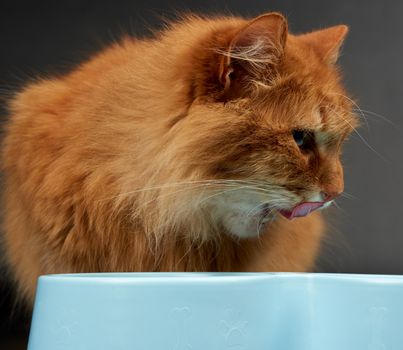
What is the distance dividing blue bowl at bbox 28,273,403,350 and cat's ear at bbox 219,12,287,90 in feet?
1.20

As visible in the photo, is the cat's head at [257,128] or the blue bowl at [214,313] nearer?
the blue bowl at [214,313]

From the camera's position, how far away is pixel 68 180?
1.20 m

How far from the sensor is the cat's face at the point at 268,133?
108cm

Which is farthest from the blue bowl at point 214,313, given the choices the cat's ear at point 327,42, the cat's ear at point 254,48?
the cat's ear at point 327,42

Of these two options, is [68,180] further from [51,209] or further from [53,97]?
[53,97]

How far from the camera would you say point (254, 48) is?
1078 mm

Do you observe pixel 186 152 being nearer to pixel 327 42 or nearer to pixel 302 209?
pixel 302 209

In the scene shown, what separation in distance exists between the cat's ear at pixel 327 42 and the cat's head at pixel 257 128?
0.11 meters

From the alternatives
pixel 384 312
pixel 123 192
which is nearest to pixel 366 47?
pixel 123 192

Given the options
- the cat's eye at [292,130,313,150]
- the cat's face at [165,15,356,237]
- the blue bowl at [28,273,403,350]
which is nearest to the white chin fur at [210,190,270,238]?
the cat's face at [165,15,356,237]

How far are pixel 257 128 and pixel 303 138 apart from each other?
0.09 meters

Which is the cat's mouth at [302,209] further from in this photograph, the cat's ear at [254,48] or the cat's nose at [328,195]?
the cat's ear at [254,48]

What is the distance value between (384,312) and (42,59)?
1.34 meters

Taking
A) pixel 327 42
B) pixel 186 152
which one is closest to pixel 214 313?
pixel 186 152
